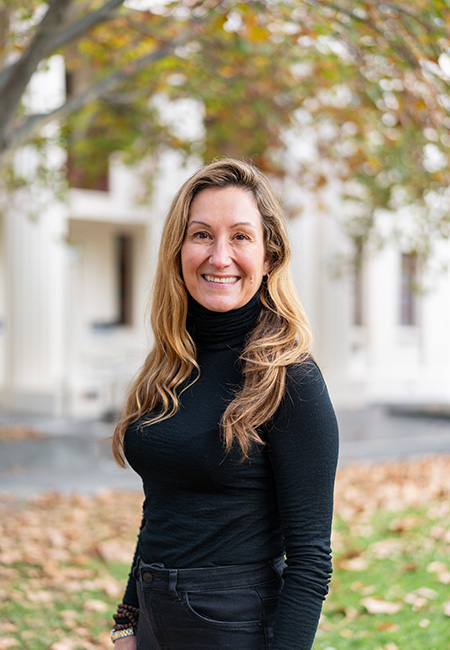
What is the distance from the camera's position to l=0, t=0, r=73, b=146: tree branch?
17.4 feet

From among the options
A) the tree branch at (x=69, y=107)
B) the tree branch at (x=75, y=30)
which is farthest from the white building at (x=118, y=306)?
the tree branch at (x=75, y=30)

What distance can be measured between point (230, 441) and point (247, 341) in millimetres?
294

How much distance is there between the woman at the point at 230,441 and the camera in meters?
1.77

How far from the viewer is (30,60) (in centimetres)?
558

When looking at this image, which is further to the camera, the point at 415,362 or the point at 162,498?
the point at 415,362

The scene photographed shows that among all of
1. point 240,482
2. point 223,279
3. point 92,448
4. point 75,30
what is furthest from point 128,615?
point 92,448

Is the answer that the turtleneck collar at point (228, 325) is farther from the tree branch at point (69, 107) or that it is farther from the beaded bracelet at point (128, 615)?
the tree branch at point (69, 107)

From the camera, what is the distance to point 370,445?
11.3 metres

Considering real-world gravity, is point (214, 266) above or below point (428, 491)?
above

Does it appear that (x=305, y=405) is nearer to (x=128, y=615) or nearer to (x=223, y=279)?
(x=223, y=279)

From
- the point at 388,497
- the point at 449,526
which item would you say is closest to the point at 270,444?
the point at 449,526

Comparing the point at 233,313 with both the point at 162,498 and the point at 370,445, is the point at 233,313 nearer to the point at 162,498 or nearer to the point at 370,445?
the point at 162,498

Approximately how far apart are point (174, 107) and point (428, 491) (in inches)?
320

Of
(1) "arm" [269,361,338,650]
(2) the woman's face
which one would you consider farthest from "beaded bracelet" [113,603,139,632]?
(2) the woman's face
